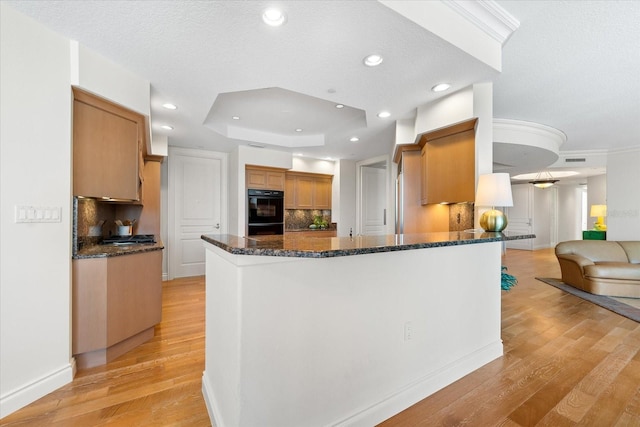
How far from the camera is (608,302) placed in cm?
373

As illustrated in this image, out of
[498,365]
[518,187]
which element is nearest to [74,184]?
[498,365]

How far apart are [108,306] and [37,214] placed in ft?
2.77

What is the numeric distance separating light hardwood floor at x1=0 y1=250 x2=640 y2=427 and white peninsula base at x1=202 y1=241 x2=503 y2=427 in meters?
0.17

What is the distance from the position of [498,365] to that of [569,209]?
1110cm

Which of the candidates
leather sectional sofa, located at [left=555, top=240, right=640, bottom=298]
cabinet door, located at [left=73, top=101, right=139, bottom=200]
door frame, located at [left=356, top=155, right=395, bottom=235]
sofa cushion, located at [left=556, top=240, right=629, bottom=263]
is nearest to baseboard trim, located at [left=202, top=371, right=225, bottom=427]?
cabinet door, located at [left=73, top=101, right=139, bottom=200]

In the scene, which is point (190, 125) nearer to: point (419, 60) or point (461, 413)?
point (419, 60)

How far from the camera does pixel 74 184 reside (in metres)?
2.10

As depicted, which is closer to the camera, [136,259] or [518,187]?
[136,259]

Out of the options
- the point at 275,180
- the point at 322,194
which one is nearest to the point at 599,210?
the point at 322,194

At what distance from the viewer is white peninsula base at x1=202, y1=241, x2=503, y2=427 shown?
1.23 m

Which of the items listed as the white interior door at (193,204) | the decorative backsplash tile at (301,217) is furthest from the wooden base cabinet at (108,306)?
the decorative backsplash tile at (301,217)

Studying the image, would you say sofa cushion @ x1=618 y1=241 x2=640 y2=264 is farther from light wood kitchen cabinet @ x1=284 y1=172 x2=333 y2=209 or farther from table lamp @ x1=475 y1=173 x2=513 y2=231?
light wood kitchen cabinet @ x1=284 y1=172 x2=333 y2=209

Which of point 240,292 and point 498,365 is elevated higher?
A: point 240,292

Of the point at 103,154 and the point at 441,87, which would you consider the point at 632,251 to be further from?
the point at 103,154
